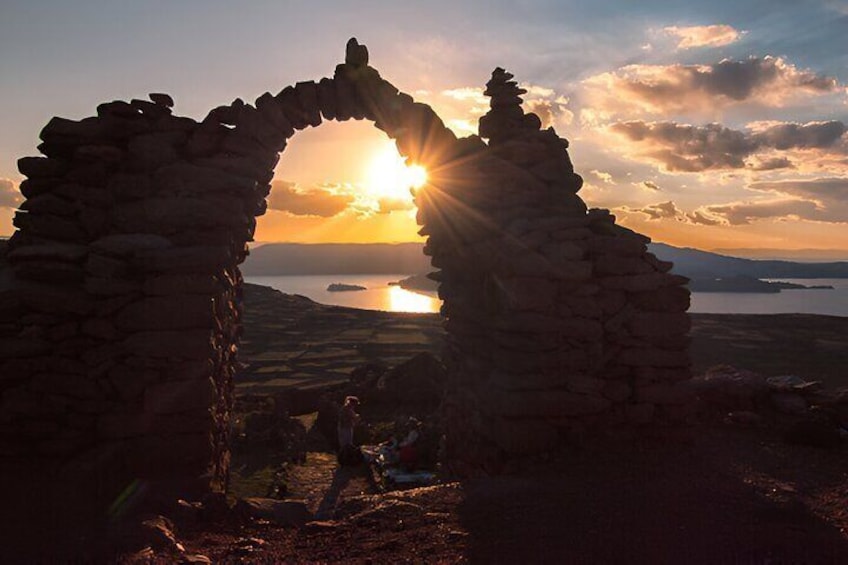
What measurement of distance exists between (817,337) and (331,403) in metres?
33.9

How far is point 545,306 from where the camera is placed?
7.56 metres

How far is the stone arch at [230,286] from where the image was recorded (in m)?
6.52

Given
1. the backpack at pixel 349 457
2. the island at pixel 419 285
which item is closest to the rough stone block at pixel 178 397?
the backpack at pixel 349 457

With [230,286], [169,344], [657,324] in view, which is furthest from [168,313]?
[657,324]

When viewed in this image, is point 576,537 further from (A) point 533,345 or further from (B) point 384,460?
(B) point 384,460

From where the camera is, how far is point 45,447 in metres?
6.33

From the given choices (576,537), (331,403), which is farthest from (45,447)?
(331,403)

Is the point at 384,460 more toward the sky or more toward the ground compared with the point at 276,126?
more toward the ground

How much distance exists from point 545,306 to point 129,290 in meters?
5.16

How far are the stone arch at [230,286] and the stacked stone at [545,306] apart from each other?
0.03 meters

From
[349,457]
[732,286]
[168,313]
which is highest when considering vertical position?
[168,313]

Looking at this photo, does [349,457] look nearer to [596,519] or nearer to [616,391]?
[616,391]

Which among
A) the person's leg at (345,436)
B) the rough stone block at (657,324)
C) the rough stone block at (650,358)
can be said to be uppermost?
the rough stone block at (657,324)

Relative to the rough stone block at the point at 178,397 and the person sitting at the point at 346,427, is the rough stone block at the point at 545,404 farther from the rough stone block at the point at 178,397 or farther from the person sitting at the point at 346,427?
the person sitting at the point at 346,427
